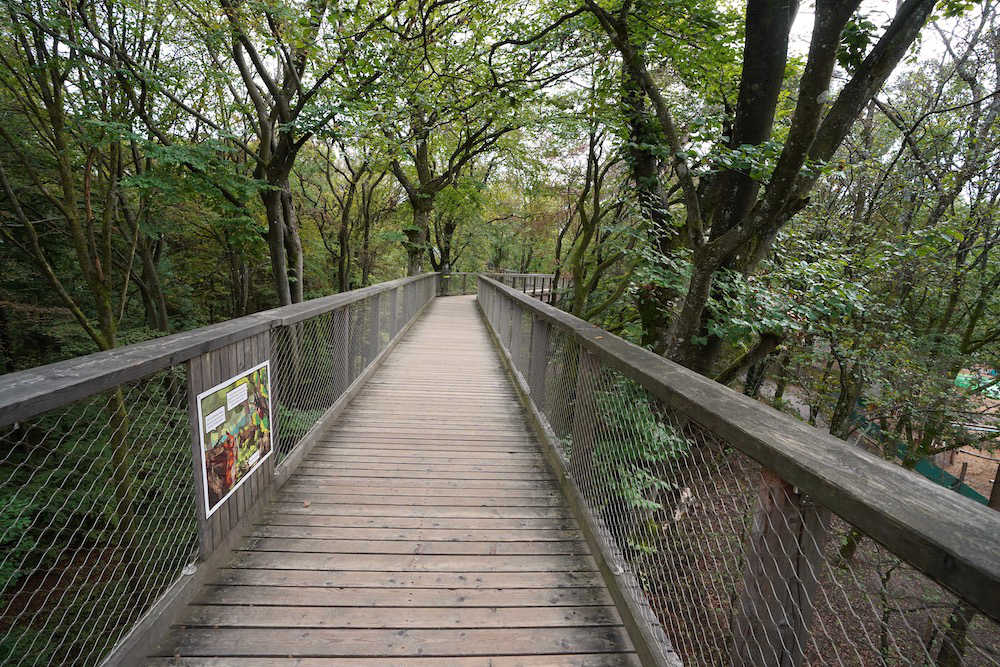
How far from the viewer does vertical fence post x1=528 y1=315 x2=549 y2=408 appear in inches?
173

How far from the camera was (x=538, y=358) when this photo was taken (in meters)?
4.67

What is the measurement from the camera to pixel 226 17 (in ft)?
24.0

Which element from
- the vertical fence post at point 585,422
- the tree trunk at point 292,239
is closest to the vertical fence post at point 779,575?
the vertical fence post at point 585,422

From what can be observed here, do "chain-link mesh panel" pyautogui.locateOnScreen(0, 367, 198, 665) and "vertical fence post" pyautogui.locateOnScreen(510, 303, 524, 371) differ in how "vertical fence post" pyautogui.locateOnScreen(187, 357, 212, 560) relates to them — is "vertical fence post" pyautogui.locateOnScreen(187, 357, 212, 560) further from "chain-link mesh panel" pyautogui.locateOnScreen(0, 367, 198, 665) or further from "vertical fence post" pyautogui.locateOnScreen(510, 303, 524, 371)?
"vertical fence post" pyautogui.locateOnScreen(510, 303, 524, 371)

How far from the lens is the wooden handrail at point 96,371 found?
1.35 metres

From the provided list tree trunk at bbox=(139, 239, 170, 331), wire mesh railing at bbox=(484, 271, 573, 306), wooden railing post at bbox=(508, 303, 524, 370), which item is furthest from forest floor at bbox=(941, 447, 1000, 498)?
tree trunk at bbox=(139, 239, 170, 331)

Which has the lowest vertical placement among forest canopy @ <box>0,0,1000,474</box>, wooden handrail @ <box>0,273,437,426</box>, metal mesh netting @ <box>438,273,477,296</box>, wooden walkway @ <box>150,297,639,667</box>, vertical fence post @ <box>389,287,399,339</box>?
metal mesh netting @ <box>438,273,477,296</box>

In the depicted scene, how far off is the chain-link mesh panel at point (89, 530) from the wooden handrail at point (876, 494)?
1989mm

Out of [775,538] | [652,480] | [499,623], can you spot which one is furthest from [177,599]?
[775,538]

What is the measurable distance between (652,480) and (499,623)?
3.43ft

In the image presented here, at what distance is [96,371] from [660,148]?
5858 mm

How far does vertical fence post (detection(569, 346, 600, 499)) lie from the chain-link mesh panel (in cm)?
226

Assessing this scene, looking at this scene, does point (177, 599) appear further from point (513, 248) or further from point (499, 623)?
point (513, 248)

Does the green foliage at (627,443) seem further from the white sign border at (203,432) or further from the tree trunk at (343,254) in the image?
the tree trunk at (343,254)
